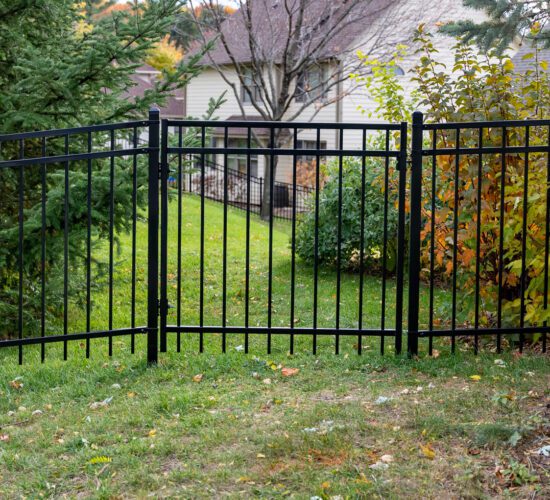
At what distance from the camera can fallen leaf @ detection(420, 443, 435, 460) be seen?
3693mm

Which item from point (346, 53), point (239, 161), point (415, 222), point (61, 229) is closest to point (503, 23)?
point (415, 222)

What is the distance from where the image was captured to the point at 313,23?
59.5 feet

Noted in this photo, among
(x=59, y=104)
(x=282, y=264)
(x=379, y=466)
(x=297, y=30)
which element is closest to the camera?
(x=379, y=466)

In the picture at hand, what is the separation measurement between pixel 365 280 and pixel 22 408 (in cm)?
567

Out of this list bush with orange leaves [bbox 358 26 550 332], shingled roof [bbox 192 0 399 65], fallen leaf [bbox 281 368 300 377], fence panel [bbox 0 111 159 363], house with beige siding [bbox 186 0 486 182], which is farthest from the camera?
house with beige siding [bbox 186 0 486 182]

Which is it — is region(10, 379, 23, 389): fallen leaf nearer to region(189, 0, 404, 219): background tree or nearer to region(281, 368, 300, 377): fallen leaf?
region(281, 368, 300, 377): fallen leaf

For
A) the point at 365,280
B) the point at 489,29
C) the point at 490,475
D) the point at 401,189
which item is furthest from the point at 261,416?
the point at 365,280

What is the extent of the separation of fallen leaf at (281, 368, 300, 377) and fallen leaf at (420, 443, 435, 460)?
146 cm

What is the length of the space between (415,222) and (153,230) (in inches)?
68.5

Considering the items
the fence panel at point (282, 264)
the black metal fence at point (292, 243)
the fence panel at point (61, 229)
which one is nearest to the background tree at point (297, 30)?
the fence panel at point (282, 264)

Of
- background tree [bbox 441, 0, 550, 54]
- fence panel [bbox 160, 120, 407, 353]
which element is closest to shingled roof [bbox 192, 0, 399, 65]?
fence panel [bbox 160, 120, 407, 353]

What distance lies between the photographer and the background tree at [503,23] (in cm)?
578

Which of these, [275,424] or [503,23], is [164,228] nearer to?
[275,424]

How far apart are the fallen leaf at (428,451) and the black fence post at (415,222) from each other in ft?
5.31
